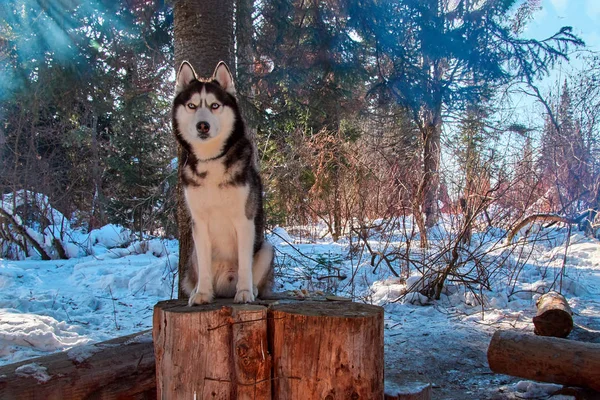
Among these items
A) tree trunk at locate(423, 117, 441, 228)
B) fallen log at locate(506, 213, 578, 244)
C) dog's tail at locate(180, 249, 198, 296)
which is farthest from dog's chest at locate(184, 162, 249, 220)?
fallen log at locate(506, 213, 578, 244)

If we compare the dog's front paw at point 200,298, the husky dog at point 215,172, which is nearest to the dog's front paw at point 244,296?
the husky dog at point 215,172

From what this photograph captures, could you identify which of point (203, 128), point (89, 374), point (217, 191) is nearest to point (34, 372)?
point (89, 374)

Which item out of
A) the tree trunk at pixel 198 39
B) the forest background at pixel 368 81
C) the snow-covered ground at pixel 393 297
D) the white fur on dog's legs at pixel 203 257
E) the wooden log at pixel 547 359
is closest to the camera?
the white fur on dog's legs at pixel 203 257

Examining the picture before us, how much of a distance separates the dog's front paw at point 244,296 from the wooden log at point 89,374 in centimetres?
93

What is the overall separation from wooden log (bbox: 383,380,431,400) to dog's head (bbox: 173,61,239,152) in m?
1.89

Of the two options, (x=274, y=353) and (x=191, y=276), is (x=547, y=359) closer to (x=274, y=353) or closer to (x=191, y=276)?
(x=274, y=353)

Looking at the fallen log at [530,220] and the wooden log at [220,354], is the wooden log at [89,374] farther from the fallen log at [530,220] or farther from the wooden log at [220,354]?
the fallen log at [530,220]

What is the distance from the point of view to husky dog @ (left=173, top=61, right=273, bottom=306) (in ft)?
9.40

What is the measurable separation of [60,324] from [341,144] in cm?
624

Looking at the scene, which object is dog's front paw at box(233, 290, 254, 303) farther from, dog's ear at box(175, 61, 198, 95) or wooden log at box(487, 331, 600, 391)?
wooden log at box(487, 331, 600, 391)

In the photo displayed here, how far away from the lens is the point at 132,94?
723 cm

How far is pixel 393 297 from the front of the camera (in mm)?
6664

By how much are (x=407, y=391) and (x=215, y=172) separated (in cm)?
183

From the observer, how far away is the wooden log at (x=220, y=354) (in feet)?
7.97
